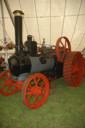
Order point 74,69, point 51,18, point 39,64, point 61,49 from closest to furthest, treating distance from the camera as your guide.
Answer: point 39,64 → point 61,49 → point 74,69 → point 51,18

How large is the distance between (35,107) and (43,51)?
1.58 meters

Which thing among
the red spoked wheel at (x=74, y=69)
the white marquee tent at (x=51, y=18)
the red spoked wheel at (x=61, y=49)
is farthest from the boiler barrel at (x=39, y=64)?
the white marquee tent at (x=51, y=18)

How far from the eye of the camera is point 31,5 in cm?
638

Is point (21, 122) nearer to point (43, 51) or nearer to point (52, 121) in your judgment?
point (52, 121)

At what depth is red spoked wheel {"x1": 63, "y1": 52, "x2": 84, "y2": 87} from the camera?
113 inches

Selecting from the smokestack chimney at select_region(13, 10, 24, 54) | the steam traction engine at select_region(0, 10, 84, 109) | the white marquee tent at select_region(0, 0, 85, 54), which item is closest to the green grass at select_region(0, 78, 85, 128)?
the steam traction engine at select_region(0, 10, 84, 109)

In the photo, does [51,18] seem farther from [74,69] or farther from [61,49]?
[74,69]

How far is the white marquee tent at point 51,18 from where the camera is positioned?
6316mm

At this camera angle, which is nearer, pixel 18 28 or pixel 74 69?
pixel 18 28

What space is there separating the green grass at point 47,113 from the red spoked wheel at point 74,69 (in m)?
0.58

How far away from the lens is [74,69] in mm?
3217

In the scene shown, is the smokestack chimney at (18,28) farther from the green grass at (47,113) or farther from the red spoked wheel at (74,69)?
the red spoked wheel at (74,69)

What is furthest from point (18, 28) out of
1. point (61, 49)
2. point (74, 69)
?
point (74, 69)

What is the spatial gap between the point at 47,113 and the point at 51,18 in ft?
22.2
